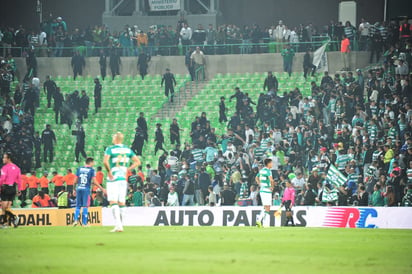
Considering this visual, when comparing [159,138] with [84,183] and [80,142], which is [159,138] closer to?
[80,142]

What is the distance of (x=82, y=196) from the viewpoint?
22906 mm

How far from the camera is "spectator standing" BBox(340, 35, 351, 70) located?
4028 cm

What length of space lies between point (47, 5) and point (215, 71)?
15.1m

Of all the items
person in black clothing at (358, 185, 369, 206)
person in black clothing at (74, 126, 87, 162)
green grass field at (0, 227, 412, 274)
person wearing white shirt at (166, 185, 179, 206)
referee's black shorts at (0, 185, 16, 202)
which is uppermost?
green grass field at (0, 227, 412, 274)

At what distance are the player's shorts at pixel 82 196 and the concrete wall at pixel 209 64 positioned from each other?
21.3 meters

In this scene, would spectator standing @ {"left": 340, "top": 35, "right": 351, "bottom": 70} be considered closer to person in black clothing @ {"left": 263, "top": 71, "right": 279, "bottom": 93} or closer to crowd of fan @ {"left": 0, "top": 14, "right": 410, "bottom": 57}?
crowd of fan @ {"left": 0, "top": 14, "right": 410, "bottom": 57}

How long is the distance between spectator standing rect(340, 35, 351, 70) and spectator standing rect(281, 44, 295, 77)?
2.52 meters

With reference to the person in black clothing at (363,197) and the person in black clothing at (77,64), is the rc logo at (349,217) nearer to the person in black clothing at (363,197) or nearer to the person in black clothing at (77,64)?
the person in black clothing at (363,197)

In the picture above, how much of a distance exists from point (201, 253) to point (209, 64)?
3095 cm

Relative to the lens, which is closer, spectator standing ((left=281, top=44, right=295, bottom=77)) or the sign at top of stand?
spectator standing ((left=281, top=44, right=295, bottom=77))

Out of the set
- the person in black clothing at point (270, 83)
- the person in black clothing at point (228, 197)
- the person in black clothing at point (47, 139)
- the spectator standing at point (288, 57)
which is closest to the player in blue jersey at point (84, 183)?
the person in black clothing at point (228, 197)

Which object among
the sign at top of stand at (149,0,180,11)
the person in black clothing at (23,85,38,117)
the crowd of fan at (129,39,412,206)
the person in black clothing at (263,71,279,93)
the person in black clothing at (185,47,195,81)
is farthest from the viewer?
the sign at top of stand at (149,0,180,11)

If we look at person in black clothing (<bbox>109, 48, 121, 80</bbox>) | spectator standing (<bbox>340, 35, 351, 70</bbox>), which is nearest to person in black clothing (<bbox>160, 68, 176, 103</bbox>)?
person in black clothing (<bbox>109, 48, 121, 80</bbox>)

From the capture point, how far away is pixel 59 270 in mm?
11305
